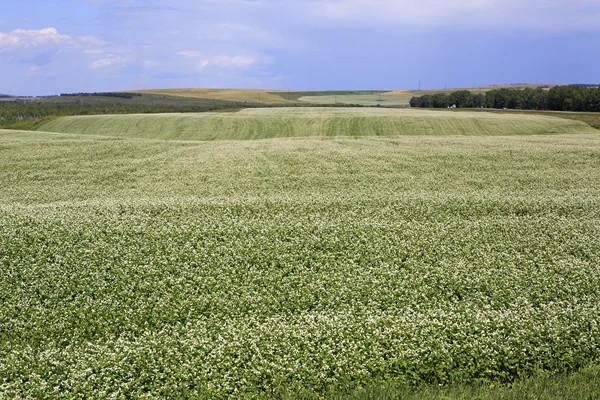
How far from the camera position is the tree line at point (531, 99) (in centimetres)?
11081

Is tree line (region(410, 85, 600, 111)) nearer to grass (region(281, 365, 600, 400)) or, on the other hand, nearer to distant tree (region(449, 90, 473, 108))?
distant tree (region(449, 90, 473, 108))

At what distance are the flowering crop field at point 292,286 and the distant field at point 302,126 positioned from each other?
37.6m

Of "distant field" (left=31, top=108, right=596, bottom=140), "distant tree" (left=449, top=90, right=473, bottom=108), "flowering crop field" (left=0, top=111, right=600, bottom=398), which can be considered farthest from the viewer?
"distant tree" (left=449, top=90, right=473, bottom=108)

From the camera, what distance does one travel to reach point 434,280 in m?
17.9

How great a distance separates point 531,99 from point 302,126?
75688 mm

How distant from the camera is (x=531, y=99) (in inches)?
4919

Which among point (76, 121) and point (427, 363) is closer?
point (427, 363)

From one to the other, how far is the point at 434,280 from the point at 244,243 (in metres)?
7.90

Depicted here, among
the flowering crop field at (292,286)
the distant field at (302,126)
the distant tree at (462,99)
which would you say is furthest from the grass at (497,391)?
the distant tree at (462,99)

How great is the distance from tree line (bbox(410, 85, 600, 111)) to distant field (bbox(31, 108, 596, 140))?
37.0 metres

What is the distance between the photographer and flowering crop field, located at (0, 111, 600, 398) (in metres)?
12.7

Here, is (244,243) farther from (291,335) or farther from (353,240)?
(291,335)

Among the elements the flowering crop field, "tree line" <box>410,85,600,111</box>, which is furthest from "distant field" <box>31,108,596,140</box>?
the flowering crop field

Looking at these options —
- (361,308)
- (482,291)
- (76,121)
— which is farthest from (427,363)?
(76,121)
